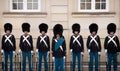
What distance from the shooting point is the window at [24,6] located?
53.0ft

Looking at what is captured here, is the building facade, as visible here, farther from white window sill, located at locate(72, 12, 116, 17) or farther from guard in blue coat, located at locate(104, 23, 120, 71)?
guard in blue coat, located at locate(104, 23, 120, 71)

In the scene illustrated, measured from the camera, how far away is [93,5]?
16.2 m

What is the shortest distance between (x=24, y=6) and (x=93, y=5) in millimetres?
2321

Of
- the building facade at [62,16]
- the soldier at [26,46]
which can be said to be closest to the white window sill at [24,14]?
the building facade at [62,16]

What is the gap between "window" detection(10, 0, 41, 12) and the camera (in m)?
→ 16.1

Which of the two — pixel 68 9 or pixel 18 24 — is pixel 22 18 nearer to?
pixel 18 24

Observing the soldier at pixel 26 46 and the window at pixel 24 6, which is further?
the window at pixel 24 6

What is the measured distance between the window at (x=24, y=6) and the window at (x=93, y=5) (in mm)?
1505

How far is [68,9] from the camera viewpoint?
52.3 ft

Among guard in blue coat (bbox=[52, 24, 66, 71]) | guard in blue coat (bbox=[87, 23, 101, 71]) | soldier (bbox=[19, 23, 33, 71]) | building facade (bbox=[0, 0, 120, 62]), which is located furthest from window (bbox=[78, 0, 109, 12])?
soldier (bbox=[19, 23, 33, 71])

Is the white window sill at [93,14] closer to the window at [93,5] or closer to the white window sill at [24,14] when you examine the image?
the window at [93,5]

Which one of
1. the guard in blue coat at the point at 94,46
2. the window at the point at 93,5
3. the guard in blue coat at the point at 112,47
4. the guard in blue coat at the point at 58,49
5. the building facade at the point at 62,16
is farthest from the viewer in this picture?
the window at the point at 93,5

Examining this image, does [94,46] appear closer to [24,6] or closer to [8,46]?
[8,46]

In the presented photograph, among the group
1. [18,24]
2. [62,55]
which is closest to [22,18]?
[18,24]
